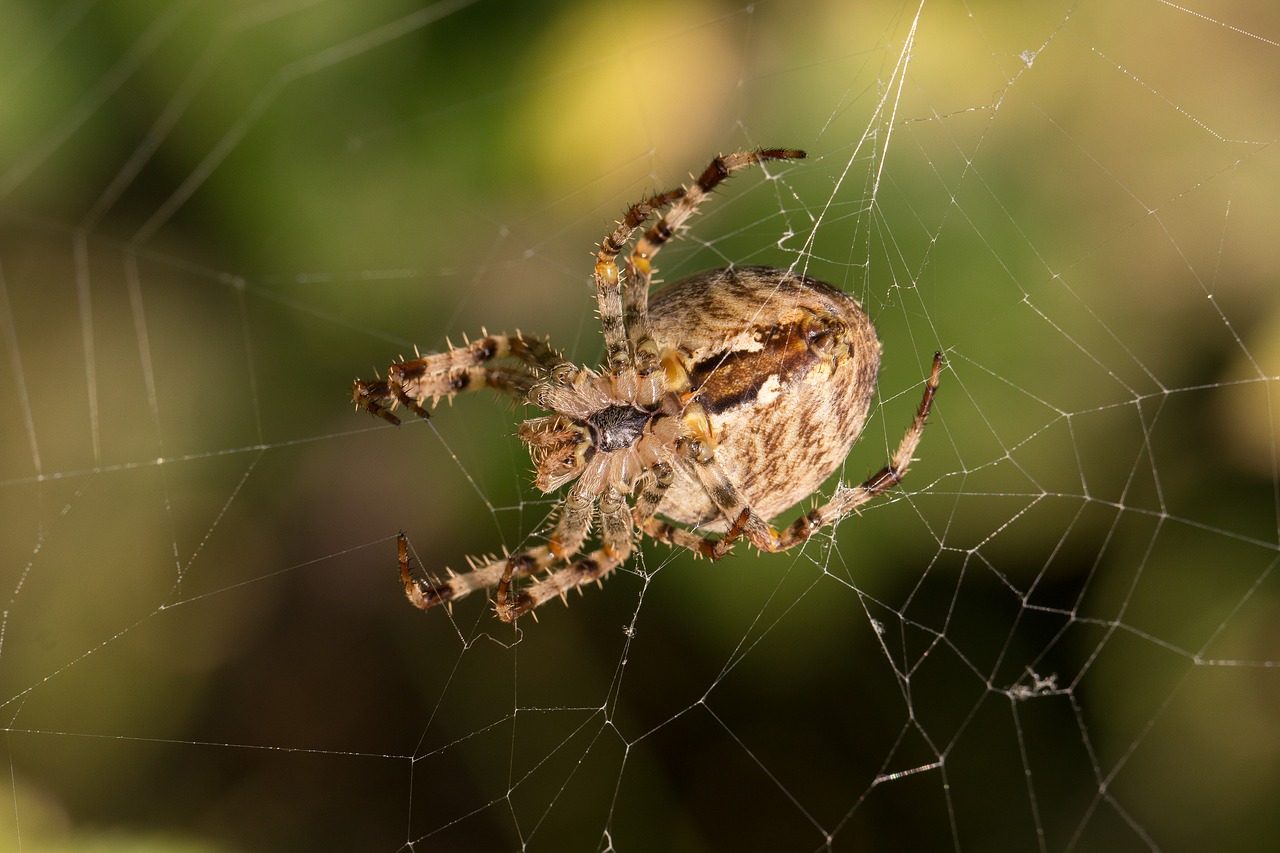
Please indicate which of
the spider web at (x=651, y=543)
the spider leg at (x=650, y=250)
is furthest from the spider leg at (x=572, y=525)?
the spider leg at (x=650, y=250)

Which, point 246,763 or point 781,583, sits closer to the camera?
point 781,583

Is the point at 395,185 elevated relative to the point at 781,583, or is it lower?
elevated

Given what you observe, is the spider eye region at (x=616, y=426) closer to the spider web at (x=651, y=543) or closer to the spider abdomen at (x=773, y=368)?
the spider abdomen at (x=773, y=368)

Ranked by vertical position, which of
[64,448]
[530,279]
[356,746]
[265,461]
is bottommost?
[356,746]

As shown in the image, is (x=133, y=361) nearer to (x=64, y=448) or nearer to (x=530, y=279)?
(x=64, y=448)

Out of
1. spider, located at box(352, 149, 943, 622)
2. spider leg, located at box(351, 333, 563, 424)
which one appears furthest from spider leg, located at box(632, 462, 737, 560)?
spider leg, located at box(351, 333, 563, 424)

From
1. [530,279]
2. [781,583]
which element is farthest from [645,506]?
[530,279]

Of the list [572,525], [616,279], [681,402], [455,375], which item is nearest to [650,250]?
[616,279]

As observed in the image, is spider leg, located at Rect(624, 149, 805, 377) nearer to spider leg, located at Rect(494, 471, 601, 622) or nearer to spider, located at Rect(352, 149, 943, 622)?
spider, located at Rect(352, 149, 943, 622)

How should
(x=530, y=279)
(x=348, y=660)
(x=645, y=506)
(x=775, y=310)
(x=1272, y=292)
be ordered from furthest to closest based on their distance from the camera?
(x=530, y=279) → (x=348, y=660) → (x=1272, y=292) → (x=645, y=506) → (x=775, y=310)
